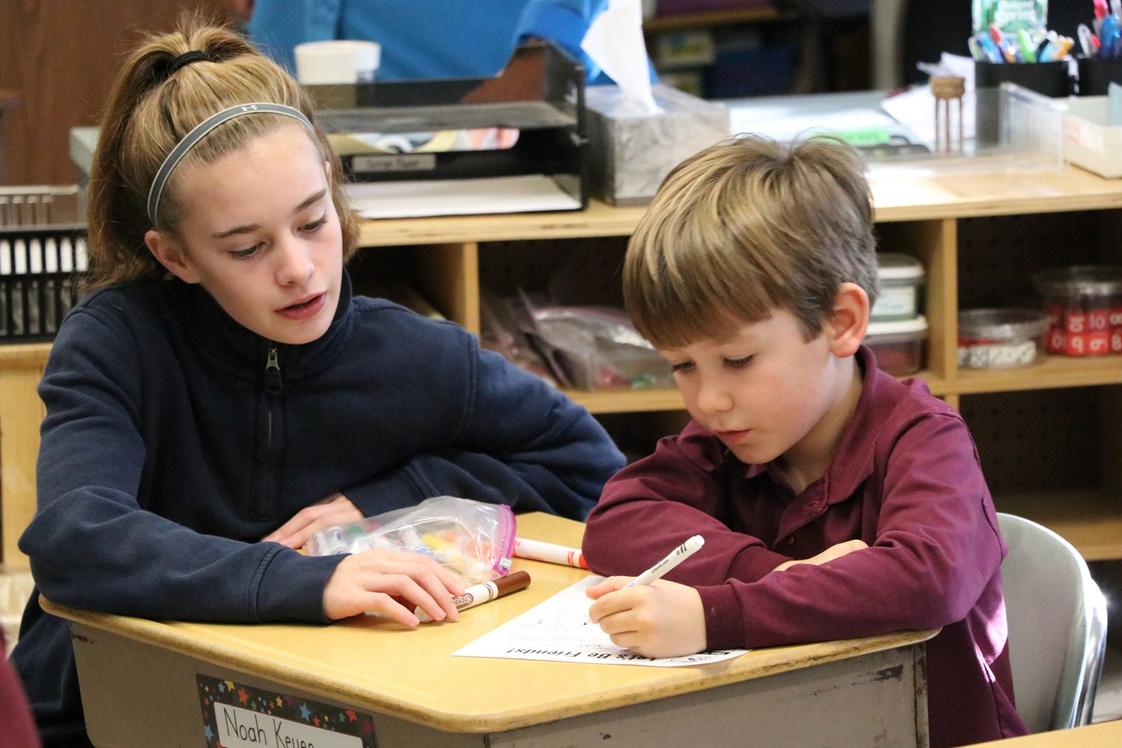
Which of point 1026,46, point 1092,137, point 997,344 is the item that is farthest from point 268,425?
point 1026,46

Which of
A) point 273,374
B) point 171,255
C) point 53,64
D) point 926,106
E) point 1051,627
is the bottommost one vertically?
point 1051,627

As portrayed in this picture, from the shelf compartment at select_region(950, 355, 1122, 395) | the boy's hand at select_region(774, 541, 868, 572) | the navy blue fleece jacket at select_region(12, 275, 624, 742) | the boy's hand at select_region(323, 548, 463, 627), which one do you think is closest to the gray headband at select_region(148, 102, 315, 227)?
the navy blue fleece jacket at select_region(12, 275, 624, 742)

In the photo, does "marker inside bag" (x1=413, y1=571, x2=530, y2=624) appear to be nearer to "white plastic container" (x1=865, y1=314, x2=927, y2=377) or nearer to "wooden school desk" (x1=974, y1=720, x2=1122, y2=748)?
"wooden school desk" (x1=974, y1=720, x2=1122, y2=748)

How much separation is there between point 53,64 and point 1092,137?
2.39m

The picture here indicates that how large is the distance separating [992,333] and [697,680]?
1493mm

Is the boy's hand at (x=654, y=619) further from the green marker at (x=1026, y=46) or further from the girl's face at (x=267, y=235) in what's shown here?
the green marker at (x=1026, y=46)

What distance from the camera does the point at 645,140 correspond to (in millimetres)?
2281

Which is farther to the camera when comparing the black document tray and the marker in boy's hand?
the black document tray

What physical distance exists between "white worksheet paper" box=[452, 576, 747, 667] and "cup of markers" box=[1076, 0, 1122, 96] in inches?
64.3

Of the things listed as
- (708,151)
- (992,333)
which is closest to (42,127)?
(992,333)

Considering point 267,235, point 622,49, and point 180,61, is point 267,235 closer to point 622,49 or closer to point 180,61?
point 180,61

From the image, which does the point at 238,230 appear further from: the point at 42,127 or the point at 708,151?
the point at 42,127

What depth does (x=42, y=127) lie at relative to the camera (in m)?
3.69

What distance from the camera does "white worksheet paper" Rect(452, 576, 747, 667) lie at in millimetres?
1171
